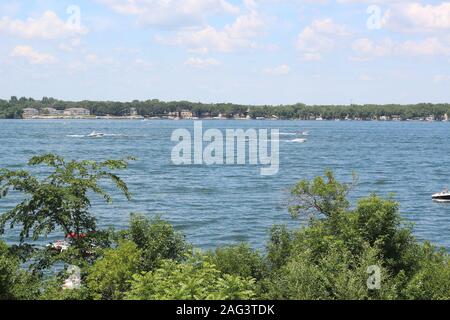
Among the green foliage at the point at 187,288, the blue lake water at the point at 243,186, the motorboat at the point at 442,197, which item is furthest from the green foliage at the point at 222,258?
the motorboat at the point at 442,197

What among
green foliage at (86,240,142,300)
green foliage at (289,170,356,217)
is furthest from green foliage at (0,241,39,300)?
green foliage at (289,170,356,217)

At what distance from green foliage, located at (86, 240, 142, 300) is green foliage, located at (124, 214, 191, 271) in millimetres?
3751

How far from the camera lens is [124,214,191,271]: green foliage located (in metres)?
20.5

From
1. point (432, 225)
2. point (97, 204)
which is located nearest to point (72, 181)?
point (97, 204)

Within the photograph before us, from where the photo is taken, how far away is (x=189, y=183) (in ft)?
219

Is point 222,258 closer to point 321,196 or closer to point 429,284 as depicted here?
point 321,196

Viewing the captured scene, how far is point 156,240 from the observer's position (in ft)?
67.9

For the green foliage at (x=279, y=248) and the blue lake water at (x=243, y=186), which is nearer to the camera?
the green foliage at (x=279, y=248)

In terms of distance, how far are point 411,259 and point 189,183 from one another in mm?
48714

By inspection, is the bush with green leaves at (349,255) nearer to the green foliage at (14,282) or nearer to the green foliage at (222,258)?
the green foliage at (222,258)

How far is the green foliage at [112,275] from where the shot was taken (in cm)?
1580

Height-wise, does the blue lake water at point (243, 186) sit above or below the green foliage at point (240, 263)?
below

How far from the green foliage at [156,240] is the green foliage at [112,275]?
375 cm

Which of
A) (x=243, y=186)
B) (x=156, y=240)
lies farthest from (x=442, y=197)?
(x=156, y=240)
